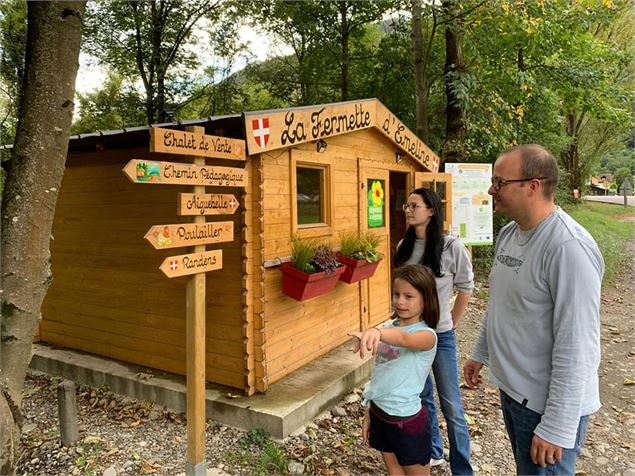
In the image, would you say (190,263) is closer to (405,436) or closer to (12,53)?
(405,436)

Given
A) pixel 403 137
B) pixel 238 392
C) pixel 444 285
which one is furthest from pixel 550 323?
pixel 403 137

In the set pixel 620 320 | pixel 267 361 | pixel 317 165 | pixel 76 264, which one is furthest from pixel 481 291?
pixel 76 264

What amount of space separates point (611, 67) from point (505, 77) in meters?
3.91

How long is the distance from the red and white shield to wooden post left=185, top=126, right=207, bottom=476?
883 millimetres

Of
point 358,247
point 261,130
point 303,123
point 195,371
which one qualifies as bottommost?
point 195,371

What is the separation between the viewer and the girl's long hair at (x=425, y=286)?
8.25ft

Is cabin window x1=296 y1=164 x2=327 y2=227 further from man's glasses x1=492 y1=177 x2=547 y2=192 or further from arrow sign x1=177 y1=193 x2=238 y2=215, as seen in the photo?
man's glasses x1=492 y1=177 x2=547 y2=192

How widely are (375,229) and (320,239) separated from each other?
1495mm

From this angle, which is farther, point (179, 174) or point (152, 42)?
point (152, 42)

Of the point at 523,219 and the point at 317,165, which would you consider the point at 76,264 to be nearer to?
the point at 317,165

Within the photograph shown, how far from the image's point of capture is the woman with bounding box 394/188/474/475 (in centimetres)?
299

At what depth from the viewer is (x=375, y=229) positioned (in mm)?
6320

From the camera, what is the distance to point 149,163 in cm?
264

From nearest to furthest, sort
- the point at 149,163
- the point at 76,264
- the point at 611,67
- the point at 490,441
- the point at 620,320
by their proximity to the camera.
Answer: the point at 149,163, the point at 490,441, the point at 76,264, the point at 620,320, the point at 611,67
